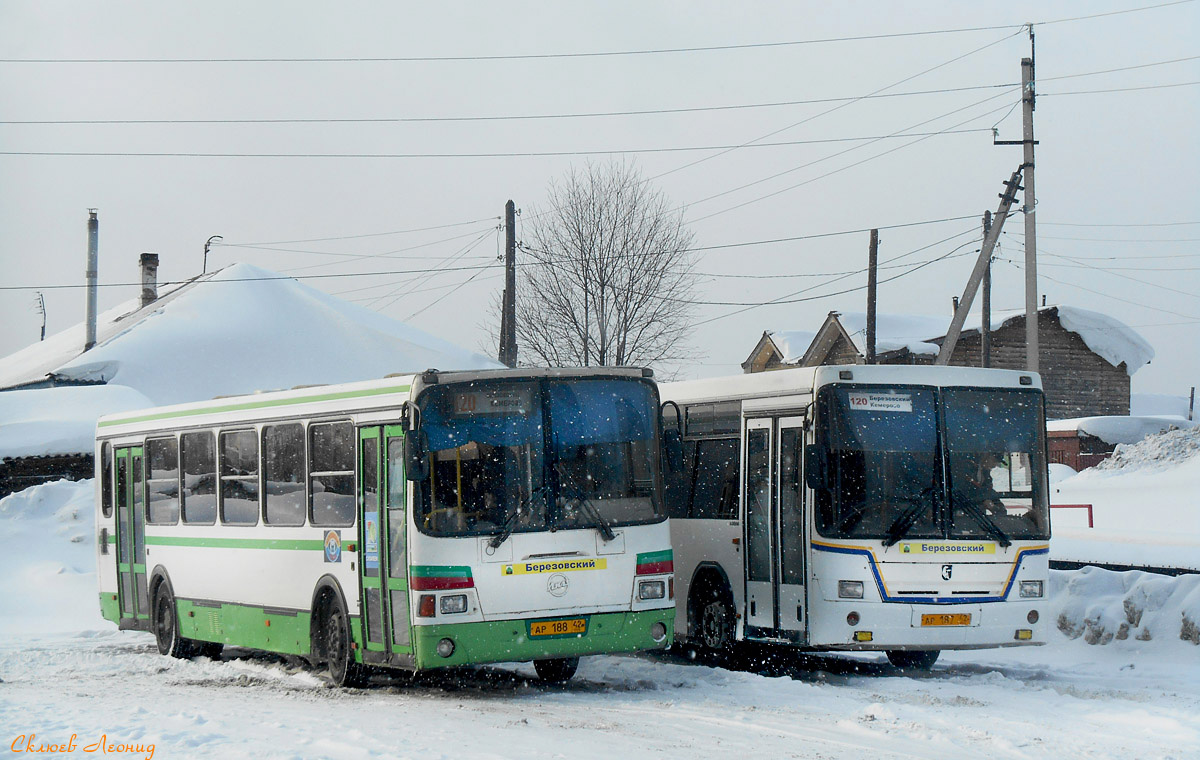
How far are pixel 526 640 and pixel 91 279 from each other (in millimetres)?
46746

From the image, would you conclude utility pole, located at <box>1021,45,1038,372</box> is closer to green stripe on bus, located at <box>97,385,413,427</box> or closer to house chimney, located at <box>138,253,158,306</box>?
green stripe on bus, located at <box>97,385,413,427</box>

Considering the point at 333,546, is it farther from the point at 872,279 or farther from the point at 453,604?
the point at 872,279

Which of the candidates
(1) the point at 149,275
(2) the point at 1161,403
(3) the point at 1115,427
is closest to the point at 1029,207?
(3) the point at 1115,427

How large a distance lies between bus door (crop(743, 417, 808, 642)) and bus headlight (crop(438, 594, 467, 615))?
3402 mm

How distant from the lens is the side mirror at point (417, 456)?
1121 centimetres

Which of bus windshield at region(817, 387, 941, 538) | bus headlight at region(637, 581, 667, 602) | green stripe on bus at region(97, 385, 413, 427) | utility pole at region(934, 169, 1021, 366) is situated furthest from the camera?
utility pole at region(934, 169, 1021, 366)

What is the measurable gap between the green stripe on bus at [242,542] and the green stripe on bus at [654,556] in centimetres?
309

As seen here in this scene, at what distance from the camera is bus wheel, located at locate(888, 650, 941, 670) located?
14.2 metres

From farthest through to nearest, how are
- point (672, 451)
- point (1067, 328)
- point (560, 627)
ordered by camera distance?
point (1067, 328)
point (672, 451)
point (560, 627)

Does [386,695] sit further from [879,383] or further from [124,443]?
[124,443]

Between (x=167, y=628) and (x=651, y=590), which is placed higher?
(x=651, y=590)

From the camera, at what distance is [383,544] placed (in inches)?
471

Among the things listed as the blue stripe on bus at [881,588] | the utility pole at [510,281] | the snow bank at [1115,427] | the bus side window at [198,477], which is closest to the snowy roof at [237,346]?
the utility pole at [510,281]

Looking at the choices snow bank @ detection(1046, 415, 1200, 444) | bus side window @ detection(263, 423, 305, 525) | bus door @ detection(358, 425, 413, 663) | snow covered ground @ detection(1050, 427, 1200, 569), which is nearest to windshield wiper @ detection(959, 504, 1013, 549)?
bus door @ detection(358, 425, 413, 663)
